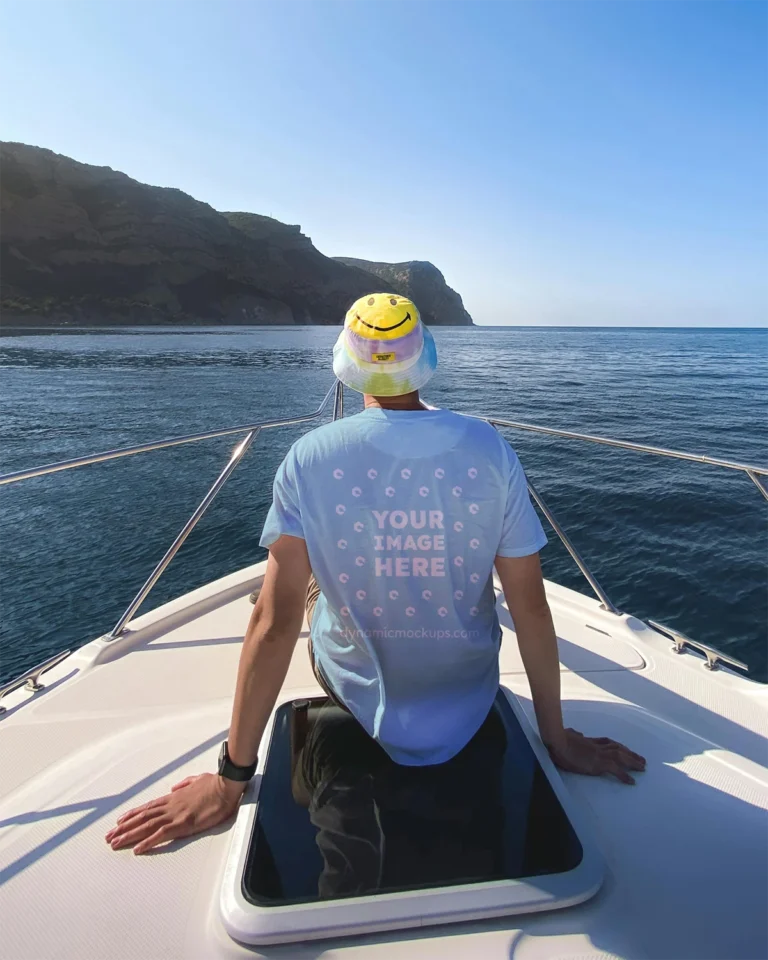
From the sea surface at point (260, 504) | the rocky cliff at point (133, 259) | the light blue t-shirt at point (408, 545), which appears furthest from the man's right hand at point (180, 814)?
the rocky cliff at point (133, 259)

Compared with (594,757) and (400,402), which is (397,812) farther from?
(400,402)

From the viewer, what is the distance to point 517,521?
1193 mm

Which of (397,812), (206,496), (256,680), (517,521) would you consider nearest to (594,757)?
(397,812)

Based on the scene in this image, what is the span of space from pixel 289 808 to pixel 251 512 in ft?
23.9

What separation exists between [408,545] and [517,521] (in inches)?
10.0

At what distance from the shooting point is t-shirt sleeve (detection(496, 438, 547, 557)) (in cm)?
117

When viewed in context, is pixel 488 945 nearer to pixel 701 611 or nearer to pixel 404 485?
pixel 404 485

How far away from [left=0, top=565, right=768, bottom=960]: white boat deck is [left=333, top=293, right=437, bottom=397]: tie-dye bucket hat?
1081 millimetres

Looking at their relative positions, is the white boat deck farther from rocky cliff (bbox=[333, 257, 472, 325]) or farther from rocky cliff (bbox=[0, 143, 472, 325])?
rocky cliff (bbox=[333, 257, 472, 325])

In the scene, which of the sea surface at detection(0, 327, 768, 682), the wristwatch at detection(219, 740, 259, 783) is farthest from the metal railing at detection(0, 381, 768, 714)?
the sea surface at detection(0, 327, 768, 682)

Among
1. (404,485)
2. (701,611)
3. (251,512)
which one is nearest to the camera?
(404,485)

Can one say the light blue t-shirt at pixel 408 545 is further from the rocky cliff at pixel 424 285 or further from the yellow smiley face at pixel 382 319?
the rocky cliff at pixel 424 285

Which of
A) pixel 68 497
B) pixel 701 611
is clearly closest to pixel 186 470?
pixel 68 497

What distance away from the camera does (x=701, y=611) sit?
221 inches
